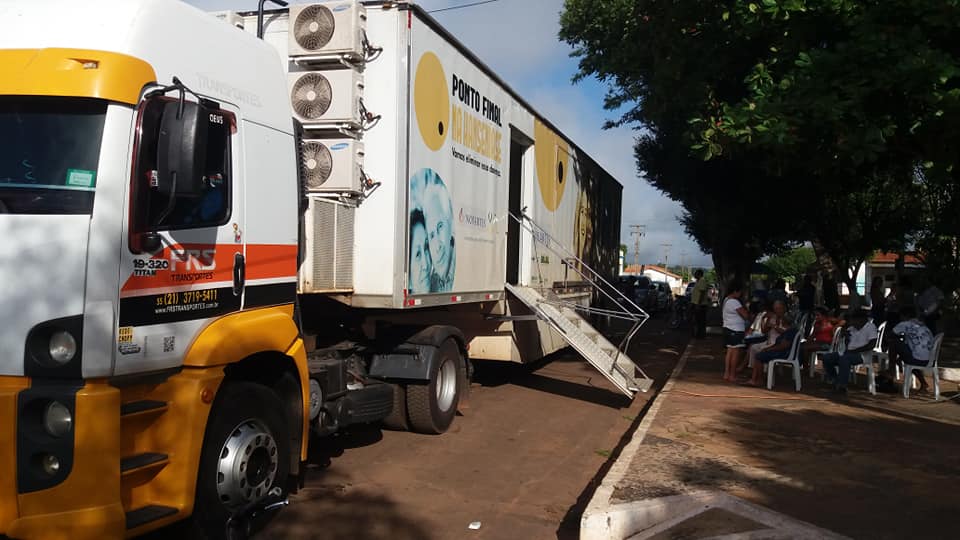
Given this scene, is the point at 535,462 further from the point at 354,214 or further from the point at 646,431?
the point at 354,214

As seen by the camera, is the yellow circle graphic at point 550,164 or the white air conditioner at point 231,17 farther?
the yellow circle graphic at point 550,164

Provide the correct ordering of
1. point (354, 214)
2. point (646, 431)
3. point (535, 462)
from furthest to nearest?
point (646, 431)
point (535, 462)
point (354, 214)

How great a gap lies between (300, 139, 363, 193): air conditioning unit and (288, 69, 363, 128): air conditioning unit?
17cm

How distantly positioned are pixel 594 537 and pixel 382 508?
160 centimetres

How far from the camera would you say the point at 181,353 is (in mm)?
4172

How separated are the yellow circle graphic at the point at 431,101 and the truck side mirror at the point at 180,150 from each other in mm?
3253

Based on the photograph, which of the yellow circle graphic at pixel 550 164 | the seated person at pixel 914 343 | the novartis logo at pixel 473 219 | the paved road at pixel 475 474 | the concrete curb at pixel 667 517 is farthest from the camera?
the yellow circle graphic at pixel 550 164

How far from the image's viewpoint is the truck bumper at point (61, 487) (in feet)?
11.4

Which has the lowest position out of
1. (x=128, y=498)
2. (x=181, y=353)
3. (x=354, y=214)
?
(x=128, y=498)

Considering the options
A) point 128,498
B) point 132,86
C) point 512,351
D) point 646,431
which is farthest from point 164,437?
point 512,351

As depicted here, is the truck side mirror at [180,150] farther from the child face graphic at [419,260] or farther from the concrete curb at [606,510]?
the child face graphic at [419,260]

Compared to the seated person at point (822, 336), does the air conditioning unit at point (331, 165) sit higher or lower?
higher

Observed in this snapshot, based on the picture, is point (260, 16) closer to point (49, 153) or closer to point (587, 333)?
point (49, 153)

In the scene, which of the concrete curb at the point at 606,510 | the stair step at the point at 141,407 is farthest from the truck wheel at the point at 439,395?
the stair step at the point at 141,407
